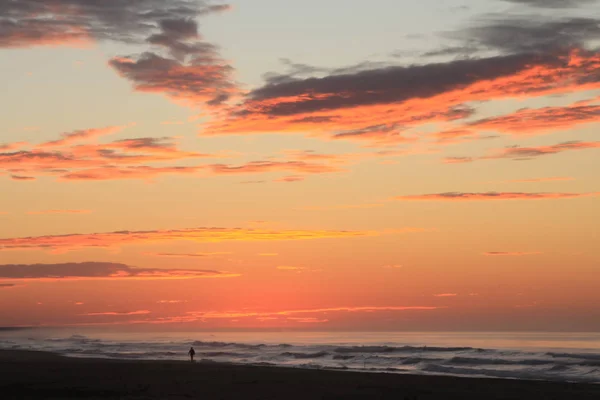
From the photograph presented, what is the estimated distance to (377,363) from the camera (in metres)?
63.4

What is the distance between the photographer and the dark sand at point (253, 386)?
2917 cm

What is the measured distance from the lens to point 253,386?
109 ft

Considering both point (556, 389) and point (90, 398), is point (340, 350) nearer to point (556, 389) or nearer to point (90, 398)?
point (556, 389)

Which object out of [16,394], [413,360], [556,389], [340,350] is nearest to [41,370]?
[16,394]

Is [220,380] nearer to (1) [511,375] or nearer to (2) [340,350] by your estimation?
(1) [511,375]

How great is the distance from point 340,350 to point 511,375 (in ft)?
124

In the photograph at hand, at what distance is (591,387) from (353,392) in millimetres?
12759

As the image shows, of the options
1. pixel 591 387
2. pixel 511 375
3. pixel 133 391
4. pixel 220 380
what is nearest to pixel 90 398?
pixel 133 391

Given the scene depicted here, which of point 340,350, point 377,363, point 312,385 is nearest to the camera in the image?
point 312,385

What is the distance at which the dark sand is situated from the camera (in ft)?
95.7

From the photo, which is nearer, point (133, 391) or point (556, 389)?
point (133, 391)

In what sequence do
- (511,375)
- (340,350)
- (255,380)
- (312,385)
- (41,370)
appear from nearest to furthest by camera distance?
(312,385), (255,380), (41,370), (511,375), (340,350)

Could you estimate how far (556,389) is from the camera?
35000mm

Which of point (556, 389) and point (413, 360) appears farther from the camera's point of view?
point (413, 360)
